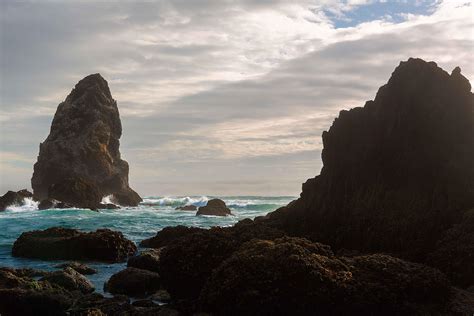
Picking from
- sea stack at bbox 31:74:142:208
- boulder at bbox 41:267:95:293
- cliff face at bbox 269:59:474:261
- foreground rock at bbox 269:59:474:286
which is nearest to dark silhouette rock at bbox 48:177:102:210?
sea stack at bbox 31:74:142:208

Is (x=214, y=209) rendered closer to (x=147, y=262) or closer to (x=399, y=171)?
(x=147, y=262)

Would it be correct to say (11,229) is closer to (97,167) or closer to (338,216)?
(338,216)

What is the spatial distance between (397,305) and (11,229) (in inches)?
1378

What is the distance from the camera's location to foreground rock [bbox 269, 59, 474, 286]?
2045cm

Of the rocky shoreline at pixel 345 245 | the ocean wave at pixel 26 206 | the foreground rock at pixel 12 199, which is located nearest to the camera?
the rocky shoreline at pixel 345 245

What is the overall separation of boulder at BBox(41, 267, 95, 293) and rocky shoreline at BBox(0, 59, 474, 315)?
0.05 metres

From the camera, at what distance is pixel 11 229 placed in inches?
1577

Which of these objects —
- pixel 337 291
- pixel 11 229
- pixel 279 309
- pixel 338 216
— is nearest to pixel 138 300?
pixel 279 309

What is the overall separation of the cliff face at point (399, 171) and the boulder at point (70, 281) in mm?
10083

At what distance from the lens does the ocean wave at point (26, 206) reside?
71.7m

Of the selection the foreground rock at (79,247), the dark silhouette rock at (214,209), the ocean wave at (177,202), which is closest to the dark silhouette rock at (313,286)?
the foreground rock at (79,247)

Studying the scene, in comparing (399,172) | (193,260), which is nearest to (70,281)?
(193,260)

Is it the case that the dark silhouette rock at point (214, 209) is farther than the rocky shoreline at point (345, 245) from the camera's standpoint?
Yes

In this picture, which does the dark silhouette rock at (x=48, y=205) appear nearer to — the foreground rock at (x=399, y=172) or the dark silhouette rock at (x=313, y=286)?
the foreground rock at (x=399, y=172)
